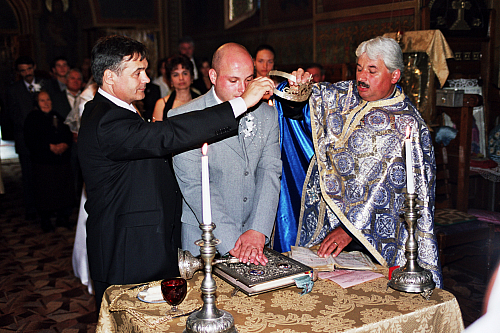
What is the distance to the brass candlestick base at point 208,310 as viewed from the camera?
131 centimetres

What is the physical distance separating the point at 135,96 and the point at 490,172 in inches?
141

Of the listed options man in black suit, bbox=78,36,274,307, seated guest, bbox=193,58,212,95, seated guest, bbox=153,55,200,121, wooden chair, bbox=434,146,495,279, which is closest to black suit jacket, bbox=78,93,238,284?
man in black suit, bbox=78,36,274,307

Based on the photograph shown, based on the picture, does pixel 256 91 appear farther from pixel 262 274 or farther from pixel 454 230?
pixel 454 230

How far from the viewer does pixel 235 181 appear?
2.17 metres

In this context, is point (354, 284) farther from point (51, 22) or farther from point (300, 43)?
point (51, 22)

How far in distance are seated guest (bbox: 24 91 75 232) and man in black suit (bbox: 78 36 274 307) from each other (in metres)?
3.64

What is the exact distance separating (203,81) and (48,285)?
11.1ft

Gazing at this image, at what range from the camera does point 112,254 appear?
1.97m

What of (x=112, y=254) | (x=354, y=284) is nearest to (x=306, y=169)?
(x=354, y=284)

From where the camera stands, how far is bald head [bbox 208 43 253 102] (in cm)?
210

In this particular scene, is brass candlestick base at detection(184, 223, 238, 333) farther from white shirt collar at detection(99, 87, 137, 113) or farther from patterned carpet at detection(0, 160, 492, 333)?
patterned carpet at detection(0, 160, 492, 333)

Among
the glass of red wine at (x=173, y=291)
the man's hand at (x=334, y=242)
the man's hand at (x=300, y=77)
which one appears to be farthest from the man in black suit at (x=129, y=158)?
the man's hand at (x=334, y=242)

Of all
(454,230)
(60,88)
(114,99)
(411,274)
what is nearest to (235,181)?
(114,99)

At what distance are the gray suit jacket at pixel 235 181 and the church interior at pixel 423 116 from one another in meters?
0.86
